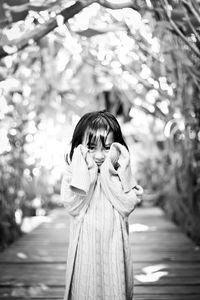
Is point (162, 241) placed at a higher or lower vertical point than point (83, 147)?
lower

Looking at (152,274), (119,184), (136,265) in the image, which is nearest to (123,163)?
(119,184)

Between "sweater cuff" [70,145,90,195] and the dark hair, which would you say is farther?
the dark hair

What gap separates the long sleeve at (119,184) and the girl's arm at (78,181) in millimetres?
57

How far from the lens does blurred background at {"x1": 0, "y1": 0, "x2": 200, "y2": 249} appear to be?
279 centimetres

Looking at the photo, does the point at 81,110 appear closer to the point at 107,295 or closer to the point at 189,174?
the point at 189,174

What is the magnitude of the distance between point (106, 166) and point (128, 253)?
0.36 m

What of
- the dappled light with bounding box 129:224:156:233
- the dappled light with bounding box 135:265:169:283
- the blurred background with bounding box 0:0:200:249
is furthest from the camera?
the dappled light with bounding box 129:224:156:233

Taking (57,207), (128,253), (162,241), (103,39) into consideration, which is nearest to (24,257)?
(162,241)

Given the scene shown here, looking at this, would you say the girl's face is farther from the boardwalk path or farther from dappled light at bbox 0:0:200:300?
the boardwalk path

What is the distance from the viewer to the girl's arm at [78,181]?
2010 millimetres

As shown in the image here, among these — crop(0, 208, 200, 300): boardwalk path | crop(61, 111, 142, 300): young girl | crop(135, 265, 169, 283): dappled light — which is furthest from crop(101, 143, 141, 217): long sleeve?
crop(135, 265, 169, 283): dappled light

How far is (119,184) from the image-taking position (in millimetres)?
2084

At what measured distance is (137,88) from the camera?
15.0 ft

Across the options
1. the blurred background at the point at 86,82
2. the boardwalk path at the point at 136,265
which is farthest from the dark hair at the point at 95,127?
the boardwalk path at the point at 136,265
